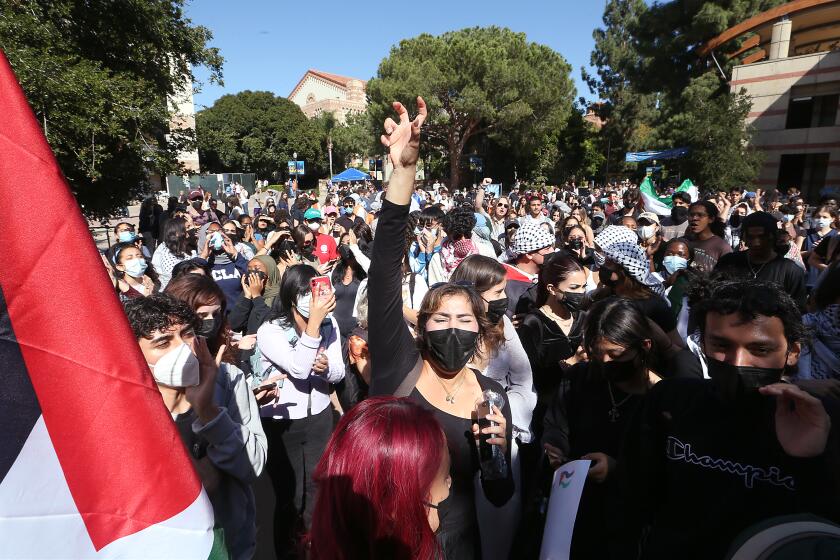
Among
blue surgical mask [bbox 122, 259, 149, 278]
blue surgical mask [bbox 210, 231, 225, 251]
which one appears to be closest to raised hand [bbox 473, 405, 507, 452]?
blue surgical mask [bbox 122, 259, 149, 278]

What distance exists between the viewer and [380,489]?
130 cm

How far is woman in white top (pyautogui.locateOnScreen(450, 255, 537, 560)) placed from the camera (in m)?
2.05

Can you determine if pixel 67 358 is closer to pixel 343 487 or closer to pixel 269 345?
pixel 343 487

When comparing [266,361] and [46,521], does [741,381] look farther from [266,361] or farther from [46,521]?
[266,361]

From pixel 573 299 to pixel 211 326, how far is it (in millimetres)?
2176

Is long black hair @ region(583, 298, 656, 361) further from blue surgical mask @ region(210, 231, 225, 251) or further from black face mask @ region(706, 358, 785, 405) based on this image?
blue surgical mask @ region(210, 231, 225, 251)

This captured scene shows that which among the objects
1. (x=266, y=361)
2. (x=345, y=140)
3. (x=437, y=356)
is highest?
(x=345, y=140)

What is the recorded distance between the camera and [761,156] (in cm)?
2334

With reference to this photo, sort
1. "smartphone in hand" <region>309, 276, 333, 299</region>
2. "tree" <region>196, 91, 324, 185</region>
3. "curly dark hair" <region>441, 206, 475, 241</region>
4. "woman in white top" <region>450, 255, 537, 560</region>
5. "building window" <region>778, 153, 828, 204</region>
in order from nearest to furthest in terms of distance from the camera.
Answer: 1. "woman in white top" <region>450, 255, 537, 560</region>
2. "smartphone in hand" <region>309, 276, 333, 299</region>
3. "curly dark hair" <region>441, 206, 475, 241</region>
4. "building window" <region>778, 153, 828, 204</region>
5. "tree" <region>196, 91, 324, 185</region>

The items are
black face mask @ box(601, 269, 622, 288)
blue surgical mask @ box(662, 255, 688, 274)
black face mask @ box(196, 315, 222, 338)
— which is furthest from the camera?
blue surgical mask @ box(662, 255, 688, 274)

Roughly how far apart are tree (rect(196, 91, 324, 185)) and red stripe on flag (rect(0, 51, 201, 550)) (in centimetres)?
4899

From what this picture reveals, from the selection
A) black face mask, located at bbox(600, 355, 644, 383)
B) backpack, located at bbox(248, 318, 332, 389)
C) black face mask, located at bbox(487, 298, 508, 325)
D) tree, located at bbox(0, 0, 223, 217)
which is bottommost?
backpack, located at bbox(248, 318, 332, 389)

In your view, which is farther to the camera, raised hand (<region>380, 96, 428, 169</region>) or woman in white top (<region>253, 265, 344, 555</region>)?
woman in white top (<region>253, 265, 344, 555</region>)

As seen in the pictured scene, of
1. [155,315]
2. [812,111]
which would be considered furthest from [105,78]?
[812,111]
